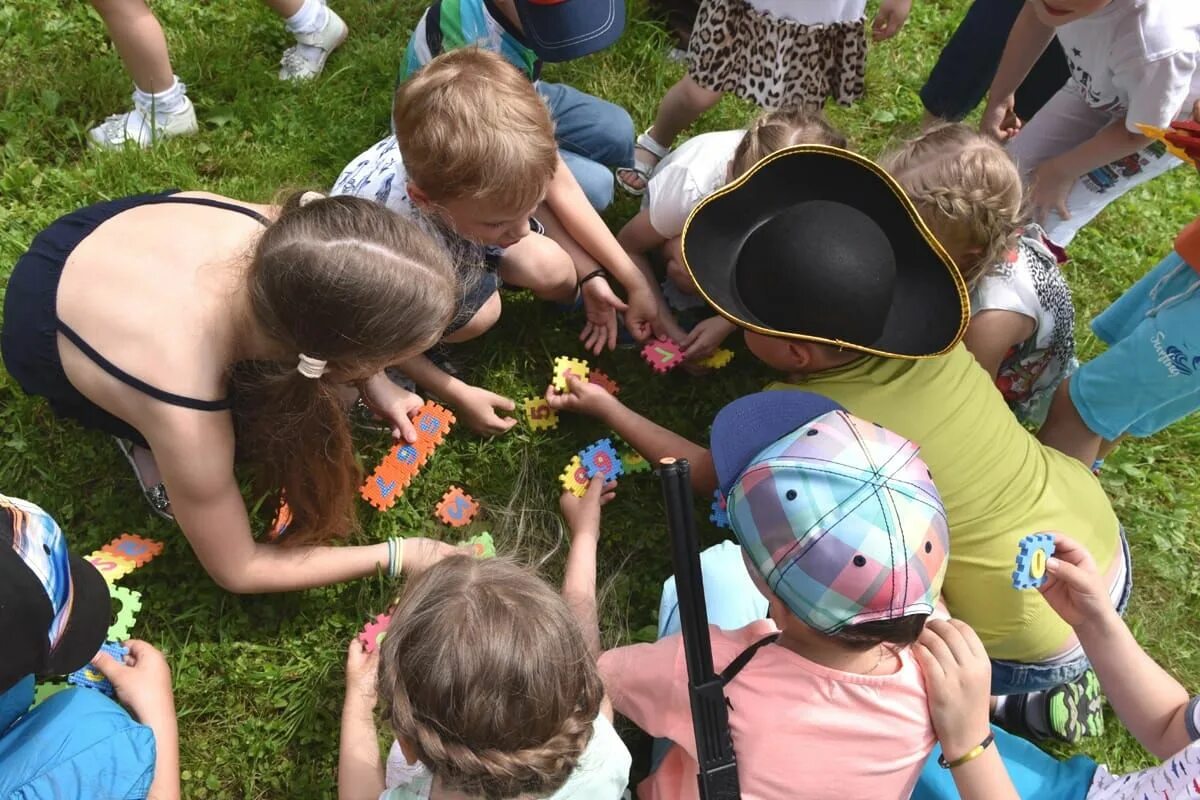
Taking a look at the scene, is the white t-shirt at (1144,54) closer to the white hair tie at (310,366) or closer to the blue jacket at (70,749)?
the white hair tie at (310,366)

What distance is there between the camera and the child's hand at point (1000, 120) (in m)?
3.27

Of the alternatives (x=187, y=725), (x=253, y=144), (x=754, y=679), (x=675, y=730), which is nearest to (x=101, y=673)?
(x=187, y=725)

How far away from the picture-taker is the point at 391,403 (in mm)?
2770

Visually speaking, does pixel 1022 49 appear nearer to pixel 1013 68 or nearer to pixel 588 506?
pixel 1013 68

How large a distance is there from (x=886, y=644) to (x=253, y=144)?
291 cm

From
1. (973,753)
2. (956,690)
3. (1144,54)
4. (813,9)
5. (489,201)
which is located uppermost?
(1144,54)

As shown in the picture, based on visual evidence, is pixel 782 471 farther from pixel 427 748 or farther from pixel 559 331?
pixel 559 331

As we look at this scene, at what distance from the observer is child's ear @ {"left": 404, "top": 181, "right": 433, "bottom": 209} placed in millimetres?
2393

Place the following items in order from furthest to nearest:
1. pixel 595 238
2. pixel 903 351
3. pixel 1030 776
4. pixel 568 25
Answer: pixel 595 238 < pixel 568 25 < pixel 903 351 < pixel 1030 776

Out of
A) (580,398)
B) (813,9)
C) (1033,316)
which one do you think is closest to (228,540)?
(580,398)

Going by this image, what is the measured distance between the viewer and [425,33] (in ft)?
9.82

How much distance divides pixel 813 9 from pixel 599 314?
1.26m

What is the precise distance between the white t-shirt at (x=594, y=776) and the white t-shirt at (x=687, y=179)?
5.22 feet

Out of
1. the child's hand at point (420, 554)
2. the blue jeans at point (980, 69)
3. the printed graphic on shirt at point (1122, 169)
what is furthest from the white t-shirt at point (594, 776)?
the blue jeans at point (980, 69)
